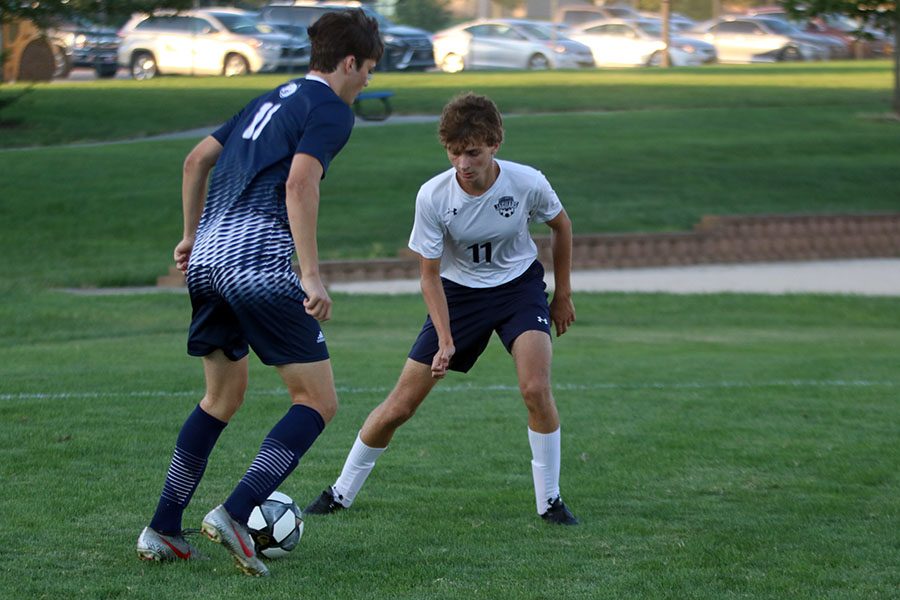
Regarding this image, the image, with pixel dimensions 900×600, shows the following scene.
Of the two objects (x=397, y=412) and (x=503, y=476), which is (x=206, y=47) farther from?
(x=397, y=412)

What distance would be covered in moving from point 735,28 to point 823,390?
39143 millimetres

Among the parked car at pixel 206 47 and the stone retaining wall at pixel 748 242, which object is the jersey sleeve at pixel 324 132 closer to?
the stone retaining wall at pixel 748 242

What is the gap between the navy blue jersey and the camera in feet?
15.1

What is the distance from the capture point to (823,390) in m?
9.45

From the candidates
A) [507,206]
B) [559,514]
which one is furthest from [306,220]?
[559,514]

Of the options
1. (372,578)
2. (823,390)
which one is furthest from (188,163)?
(823,390)

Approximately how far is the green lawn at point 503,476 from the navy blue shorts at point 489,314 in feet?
2.43

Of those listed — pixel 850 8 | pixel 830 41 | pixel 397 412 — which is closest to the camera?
pixel 397 412

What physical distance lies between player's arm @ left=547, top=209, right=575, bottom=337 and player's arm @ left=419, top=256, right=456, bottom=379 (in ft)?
1.70

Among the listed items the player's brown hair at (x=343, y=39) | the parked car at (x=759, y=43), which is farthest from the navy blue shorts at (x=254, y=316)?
the parked car at (x=759, y=43)

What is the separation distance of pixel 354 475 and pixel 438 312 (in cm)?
A: 87

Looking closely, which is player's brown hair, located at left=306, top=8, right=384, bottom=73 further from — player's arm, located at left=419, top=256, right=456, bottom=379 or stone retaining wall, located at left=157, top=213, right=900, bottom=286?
stone retaining wall, located at left=157, top=213, right=900, bottom=286

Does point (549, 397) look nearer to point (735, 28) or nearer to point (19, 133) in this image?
point (19, 133)

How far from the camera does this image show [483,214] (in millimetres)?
5574
